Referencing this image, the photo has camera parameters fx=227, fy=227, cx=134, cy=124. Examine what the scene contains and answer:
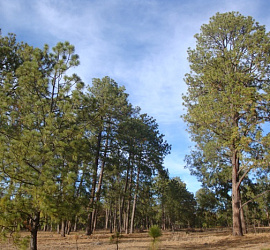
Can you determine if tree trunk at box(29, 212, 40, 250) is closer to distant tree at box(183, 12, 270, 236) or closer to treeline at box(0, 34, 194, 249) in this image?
treeline at box(0, 34, 194, 249)

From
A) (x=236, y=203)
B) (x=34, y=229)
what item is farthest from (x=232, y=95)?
(x=34, y=229)

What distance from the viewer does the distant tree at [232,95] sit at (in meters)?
11.6

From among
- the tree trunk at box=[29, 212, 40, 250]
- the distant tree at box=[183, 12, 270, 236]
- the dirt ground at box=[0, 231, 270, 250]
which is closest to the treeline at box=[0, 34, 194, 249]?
the tree trunk at box=[29, 212, 40, 250]

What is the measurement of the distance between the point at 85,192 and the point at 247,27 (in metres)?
13.3

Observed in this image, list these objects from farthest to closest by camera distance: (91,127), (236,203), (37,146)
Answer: (236,203) → (91,127) → (37,146)

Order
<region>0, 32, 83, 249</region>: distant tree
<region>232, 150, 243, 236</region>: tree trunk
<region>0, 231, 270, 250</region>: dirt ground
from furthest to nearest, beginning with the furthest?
<region>232, 150, 243, 236</region>: tree trunk
<region>0, 231, 270, 250</region>: dirt ground
<region>0, 32, 83, 249</region>: distant tree

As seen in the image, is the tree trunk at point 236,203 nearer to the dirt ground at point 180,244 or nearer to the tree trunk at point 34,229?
the dirt ground at point 180,244

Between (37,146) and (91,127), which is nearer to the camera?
(37,146)

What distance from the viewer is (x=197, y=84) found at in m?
15.1

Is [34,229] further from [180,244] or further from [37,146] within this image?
[180,244]

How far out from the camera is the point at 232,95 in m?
11.4

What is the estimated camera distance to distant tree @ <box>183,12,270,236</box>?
11.6 meters

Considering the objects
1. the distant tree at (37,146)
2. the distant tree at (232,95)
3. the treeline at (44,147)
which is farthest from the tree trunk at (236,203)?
the distant tree at (37,146)

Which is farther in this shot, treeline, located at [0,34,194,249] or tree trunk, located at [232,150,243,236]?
tree trunk, located at [232,150,243,236]
